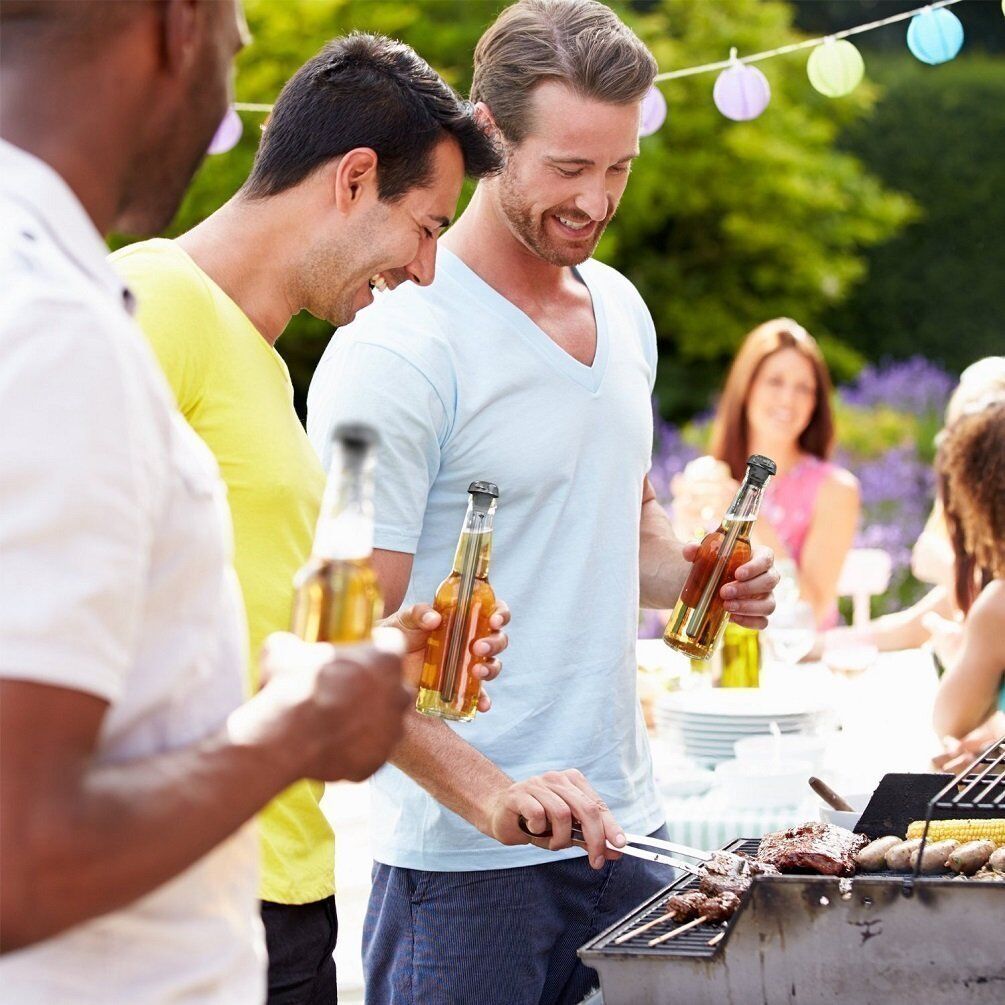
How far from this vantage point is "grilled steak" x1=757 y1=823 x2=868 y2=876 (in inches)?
80.0

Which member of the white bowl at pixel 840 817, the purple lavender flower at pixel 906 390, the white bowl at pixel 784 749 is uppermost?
the purple lavender flower at pixel 906 390

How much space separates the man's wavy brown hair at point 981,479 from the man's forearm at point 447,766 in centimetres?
195

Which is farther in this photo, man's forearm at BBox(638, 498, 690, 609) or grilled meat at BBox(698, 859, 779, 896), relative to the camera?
man's forearm at BBox(638, 498, 690, 609)

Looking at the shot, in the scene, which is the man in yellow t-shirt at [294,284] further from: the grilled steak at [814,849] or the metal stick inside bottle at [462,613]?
the grilled steak at [814,849]

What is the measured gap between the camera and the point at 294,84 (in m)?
2.07

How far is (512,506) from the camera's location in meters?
2.30

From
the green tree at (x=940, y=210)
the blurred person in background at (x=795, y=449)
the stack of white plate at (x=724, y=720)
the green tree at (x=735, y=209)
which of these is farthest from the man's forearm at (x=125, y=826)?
the green tree at (x=940, y=210)

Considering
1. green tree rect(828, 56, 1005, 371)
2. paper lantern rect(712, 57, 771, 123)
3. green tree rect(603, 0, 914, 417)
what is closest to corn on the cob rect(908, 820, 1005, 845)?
paper lantern rect(712, 57, 771, 123)

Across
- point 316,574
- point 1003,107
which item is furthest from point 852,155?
point 316,574

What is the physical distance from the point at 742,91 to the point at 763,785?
1975 mm

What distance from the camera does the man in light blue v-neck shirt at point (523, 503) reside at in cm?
221

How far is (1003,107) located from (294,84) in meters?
9.94

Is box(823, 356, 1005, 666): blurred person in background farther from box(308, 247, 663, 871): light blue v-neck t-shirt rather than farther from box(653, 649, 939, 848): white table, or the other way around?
box(308, 247, 663, 871): light blue v-neck t-shirt

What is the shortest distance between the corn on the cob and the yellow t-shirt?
94 cm
